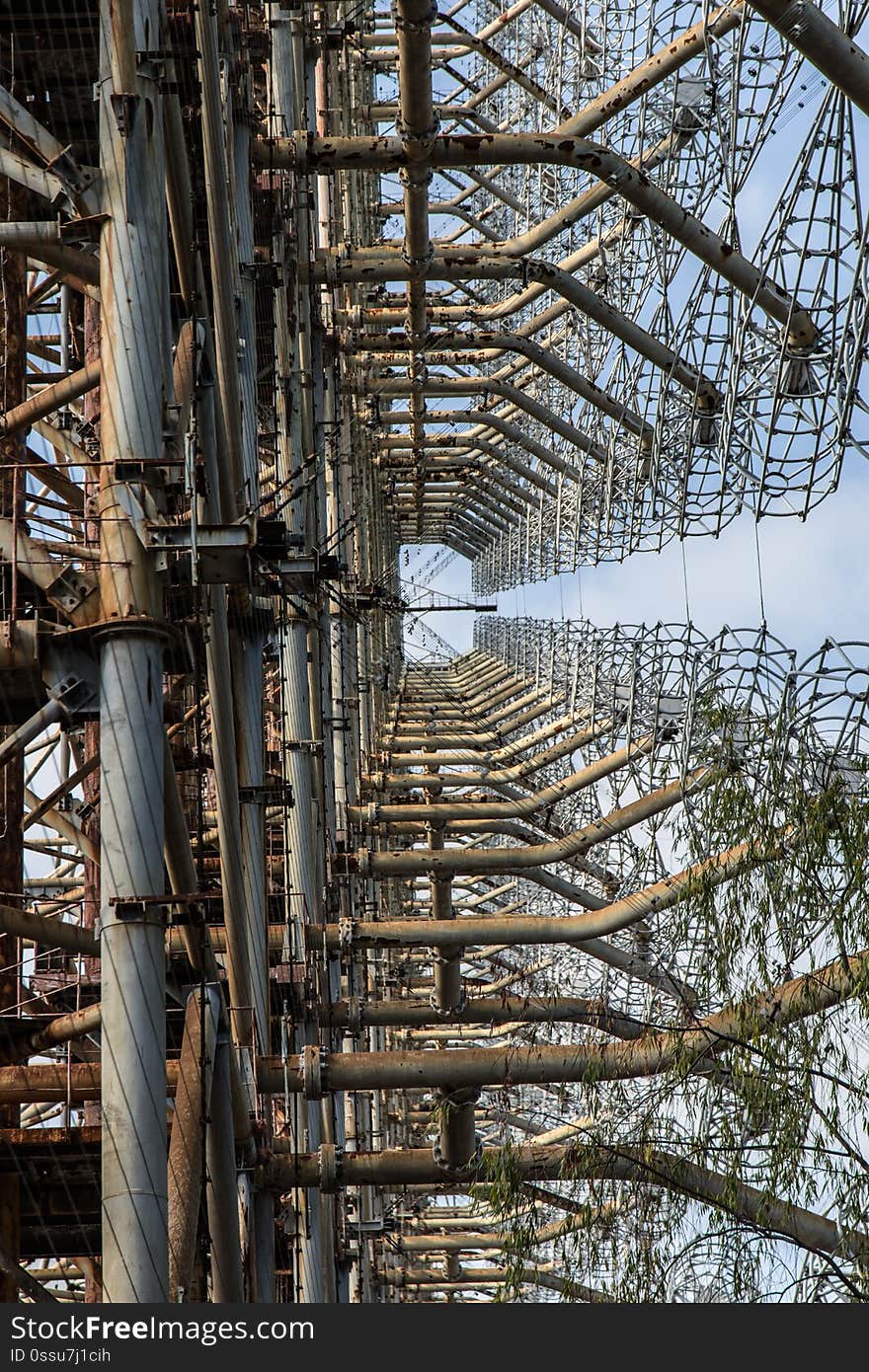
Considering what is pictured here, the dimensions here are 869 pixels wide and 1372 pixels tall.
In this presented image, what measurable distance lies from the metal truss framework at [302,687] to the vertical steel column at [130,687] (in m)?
0.02

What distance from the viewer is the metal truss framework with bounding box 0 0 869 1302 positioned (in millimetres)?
8938

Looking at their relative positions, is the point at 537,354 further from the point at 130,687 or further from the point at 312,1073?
the point at 130,687

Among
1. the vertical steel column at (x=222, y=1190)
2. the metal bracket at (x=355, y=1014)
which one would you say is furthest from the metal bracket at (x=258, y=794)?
the metal bracket at (x=355, y=1014)

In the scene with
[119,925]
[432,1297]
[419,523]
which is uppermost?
[419,523]

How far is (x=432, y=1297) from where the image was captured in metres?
44.3

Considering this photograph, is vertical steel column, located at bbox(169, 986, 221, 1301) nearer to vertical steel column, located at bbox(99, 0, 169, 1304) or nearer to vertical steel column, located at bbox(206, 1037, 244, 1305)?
vertical steel column, located at bbox(206, 1037, 244, 1305)

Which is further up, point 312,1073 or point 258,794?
point 258,794

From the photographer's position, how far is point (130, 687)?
8789 millimetres

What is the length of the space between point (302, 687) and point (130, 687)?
904 cm

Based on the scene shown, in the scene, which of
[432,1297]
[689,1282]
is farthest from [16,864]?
[432,1297]

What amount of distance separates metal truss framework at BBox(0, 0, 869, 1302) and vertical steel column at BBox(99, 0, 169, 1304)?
0.02 meters

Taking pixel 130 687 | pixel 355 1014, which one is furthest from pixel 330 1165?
pixel 130 687

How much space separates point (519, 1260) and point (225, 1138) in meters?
2.34

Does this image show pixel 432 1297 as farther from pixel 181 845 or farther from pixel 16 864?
Result: pixel 181 845
